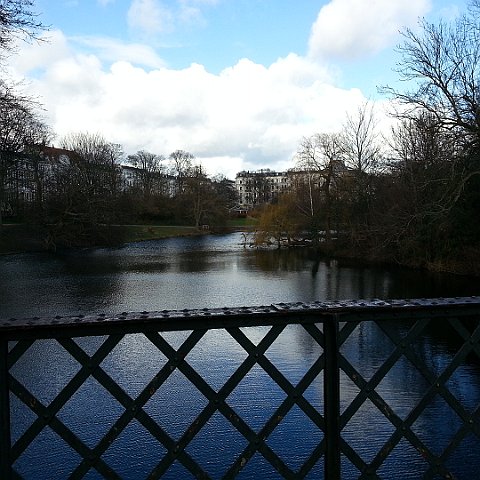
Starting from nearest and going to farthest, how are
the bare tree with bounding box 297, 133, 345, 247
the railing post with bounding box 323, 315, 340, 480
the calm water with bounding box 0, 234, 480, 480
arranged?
the railing post with bounding box 323, 315, 340, 480 < the calm water with bounding box 0, 234, 480, 480 < the bare tree with bounding box 297, 133, 345, 247

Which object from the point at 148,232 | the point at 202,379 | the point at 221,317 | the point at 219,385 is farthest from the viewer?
the point at 148,232

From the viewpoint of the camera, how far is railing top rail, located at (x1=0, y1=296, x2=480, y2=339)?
2.63 metres

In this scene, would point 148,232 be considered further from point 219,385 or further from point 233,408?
point 233,408

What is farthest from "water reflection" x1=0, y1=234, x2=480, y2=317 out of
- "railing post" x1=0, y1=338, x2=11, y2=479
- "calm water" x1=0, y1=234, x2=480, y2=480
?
"railing post" x1=0, y1=338, x2=11, y2=479

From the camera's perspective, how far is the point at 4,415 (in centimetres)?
263

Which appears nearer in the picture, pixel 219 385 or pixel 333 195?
pixel 219 385

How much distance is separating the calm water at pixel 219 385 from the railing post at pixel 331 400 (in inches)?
135

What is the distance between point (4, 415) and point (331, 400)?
1.83 m

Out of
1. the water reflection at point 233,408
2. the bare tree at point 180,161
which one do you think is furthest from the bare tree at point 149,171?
the water reflection at point 233,408

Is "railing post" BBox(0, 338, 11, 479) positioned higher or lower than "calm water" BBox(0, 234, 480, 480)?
higher

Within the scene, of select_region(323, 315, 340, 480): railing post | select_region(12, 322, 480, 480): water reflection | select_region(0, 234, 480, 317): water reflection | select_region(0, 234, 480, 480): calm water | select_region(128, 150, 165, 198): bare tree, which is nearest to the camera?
select_region(323, 315, 340, 480): railing post

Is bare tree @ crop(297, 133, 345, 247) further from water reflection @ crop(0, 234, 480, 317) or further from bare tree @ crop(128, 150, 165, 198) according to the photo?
bare tree @ crop(128, 150, 165, 198)

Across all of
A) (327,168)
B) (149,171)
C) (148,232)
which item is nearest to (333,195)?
(327,168)

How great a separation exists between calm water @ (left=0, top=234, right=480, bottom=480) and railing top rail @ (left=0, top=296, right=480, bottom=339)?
3904mm
